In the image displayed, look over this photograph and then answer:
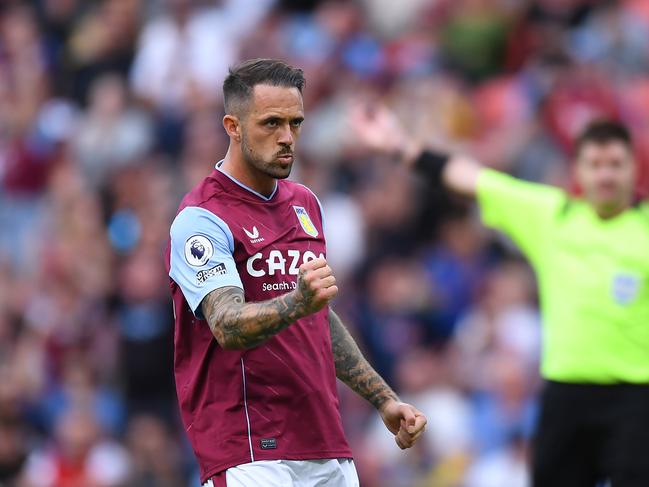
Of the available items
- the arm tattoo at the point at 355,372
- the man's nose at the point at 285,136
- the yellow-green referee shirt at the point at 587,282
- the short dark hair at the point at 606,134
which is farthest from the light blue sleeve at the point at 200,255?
the short dark hair at the point at 606,134

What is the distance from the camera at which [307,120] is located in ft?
44.9

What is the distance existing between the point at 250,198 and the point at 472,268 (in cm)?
627

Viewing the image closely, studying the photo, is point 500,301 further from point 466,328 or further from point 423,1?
point 423,1

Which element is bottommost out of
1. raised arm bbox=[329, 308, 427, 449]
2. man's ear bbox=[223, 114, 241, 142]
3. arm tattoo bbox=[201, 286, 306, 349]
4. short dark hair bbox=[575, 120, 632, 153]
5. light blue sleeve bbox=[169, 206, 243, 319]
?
raised arm bbox=[329, 308, 427, 449]

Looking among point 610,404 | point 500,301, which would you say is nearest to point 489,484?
point 500,301

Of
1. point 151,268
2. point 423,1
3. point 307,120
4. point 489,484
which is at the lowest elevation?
point 489,484

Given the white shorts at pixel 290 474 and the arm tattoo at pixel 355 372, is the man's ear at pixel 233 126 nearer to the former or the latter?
the arm tattoo at pixel 355 372

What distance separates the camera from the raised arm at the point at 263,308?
505 cm

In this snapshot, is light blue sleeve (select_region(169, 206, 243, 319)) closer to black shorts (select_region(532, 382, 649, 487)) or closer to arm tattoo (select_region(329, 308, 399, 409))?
arm tattoo (select_region(329, 308, 399, 409))

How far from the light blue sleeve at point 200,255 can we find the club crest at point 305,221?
1.29ft

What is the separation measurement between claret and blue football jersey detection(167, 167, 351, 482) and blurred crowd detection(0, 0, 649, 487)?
4.94 meters

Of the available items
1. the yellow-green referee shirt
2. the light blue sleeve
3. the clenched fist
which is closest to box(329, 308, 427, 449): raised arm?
the light blue sleeve

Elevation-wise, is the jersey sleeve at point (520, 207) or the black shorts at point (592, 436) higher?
the jersey sleeve at point (520, 207)

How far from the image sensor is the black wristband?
8516mm
